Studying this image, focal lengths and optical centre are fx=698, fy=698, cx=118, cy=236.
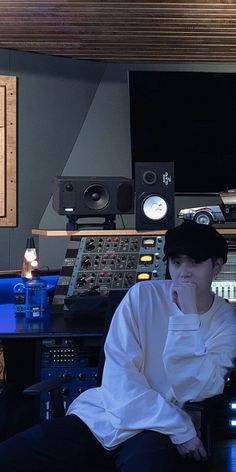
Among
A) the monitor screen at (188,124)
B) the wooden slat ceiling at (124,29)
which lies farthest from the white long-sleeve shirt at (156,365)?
the monitor screen at (188,124)

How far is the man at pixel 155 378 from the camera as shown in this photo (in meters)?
2.21

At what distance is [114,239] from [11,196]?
6.50 feet

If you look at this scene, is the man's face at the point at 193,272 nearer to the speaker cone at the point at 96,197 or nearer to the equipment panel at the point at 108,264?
the equipment panel at the point at 108,264

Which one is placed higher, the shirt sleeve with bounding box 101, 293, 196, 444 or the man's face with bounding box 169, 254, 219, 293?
the man's face with bounding box 169, 254, 219, 293

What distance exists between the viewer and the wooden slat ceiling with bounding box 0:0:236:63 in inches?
177

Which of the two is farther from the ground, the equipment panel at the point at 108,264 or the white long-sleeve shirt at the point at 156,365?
the equipment panel at the point at 108,264

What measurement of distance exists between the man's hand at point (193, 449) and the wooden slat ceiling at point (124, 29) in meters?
3.06

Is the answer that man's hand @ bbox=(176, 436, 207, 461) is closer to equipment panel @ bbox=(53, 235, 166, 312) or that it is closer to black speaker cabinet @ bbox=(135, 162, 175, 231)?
equipment panel @ bbox=(53, 235, 166, 312)

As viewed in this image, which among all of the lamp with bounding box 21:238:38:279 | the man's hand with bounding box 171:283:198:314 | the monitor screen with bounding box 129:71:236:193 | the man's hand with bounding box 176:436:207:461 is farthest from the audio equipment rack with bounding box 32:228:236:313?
the monitor screen with bounding box 129:71:236:193

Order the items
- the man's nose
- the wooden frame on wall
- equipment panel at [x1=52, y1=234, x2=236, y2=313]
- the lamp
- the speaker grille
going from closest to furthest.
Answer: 1. the man's nose
2. equipment panel at [x1=52, y1=234, x2=236, y2=313]
3. the speaker grille
4. the lamp
5. the wooden frame on wall

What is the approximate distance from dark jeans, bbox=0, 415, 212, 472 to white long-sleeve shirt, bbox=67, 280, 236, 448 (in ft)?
0.11

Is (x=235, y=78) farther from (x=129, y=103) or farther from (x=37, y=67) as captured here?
(x=37, y=67)

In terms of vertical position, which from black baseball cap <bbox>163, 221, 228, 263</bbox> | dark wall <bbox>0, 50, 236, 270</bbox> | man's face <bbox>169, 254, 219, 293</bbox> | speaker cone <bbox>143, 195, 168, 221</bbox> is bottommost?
man's face <bbox>169, 254, 219, 293</bbox>

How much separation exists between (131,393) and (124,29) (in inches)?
130
